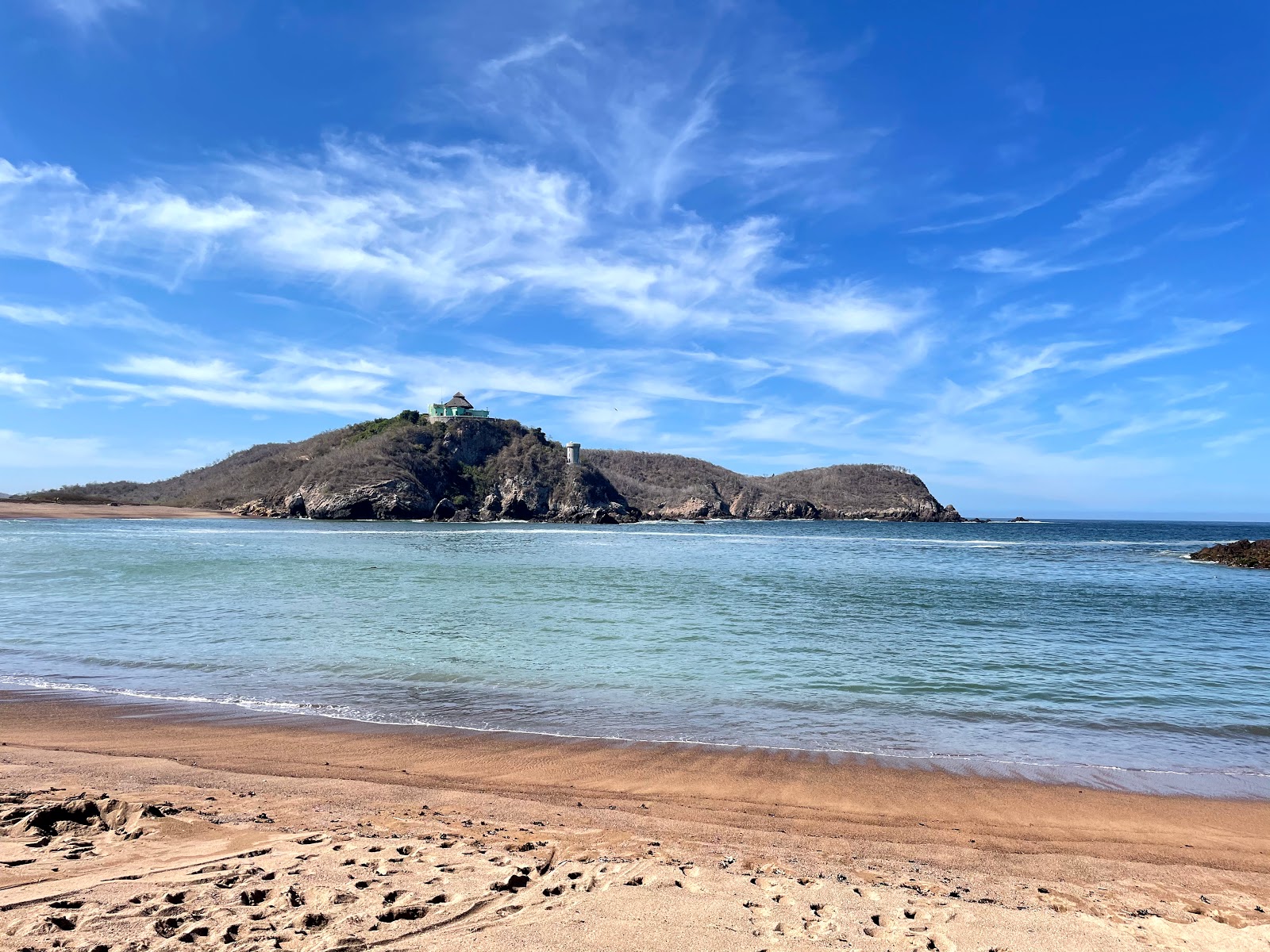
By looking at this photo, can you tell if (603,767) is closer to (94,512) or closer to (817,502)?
(94,512)

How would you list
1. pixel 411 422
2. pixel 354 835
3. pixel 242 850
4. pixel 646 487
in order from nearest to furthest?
1. pixel 242 850
2. pixel 354 835
3. pixel 411 422
4. pixel 646 487

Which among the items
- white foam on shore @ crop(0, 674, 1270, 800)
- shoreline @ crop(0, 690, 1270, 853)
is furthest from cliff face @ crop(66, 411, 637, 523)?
shoreline @ crop(0, 690, 1270, 853)

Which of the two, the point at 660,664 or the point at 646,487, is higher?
the point at 646,487

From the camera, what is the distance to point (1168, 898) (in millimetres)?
4895

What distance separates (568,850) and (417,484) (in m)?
126

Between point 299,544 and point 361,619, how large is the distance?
123 ft

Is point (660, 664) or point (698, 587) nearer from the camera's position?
point (660, 664)

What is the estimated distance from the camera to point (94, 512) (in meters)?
118

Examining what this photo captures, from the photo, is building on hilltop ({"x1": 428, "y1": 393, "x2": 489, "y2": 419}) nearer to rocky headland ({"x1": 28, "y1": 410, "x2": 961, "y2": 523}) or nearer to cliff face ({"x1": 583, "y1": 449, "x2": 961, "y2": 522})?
rocky headland ({"x1": 28, "y1": 410, "x2": 961, "y2": 523})

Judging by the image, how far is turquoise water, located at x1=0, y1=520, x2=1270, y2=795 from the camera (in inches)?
366

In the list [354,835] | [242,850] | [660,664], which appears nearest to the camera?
[242,850]

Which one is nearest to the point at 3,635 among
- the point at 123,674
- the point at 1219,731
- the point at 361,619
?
the point at 123,674

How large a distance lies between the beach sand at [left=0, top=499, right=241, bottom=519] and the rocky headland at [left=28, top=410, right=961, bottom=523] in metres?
7.89

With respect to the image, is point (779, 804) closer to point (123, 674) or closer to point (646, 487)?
point (123, 674)
